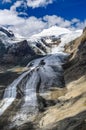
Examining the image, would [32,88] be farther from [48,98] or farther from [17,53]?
[17,53]

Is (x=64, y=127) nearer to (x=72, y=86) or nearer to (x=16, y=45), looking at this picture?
(x=72, y=86)

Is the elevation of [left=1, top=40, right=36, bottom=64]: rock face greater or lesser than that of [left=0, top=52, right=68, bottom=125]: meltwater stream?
greater

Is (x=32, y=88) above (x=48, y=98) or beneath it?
above

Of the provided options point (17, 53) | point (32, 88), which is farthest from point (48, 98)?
point (17, 53)

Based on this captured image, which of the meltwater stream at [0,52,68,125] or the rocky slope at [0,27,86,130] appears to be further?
the meltwater stream at [0,52,68,125]

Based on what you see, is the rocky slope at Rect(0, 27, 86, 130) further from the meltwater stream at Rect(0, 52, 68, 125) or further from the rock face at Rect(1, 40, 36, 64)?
the rock face at Rect(1, 40, 36, 64)

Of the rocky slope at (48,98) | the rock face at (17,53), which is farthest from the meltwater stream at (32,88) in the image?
the rock face at (17,53)

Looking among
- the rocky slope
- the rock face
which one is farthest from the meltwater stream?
the rock face

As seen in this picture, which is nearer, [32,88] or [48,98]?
[48,98]

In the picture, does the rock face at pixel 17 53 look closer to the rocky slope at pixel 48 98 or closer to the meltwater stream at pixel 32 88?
the rocky slope at pixel 48 98

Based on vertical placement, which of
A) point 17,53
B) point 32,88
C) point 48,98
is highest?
point 17,53

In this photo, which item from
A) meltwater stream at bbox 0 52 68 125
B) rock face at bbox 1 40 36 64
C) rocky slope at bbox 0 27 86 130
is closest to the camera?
rocky slope at bbox 0 27 86 130
